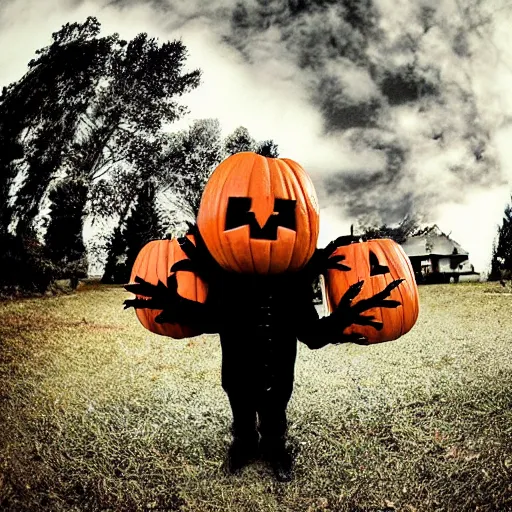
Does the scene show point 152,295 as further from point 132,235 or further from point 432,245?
point 432,245

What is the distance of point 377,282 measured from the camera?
144cm

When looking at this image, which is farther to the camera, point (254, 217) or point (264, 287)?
point (264, 287)

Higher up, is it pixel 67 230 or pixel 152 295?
pixel 67 230

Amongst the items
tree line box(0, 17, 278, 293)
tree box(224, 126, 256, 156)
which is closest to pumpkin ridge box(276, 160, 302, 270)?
tree line box(0, 17, 278, 293)

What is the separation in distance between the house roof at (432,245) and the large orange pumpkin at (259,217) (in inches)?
135

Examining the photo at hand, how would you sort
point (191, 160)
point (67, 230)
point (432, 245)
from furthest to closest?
1. point (432, 245)
2. point (191, 160)
3. point (67, 230)

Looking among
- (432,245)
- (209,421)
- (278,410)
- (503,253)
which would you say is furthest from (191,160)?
(432,245)

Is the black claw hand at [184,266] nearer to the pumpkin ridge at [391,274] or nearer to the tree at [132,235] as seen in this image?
the pumpkin ridge at [391,274]

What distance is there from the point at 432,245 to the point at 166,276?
454 centimetres

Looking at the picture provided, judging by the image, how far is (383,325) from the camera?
56.6 inches

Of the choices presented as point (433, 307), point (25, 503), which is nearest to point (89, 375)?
point (25, 503)

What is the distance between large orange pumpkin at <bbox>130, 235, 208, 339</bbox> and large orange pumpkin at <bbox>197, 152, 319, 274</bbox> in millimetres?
165

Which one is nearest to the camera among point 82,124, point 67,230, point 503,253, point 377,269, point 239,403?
point 377,269

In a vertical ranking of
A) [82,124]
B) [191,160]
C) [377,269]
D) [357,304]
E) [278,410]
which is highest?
[82,124]
